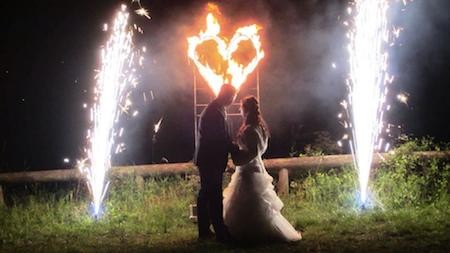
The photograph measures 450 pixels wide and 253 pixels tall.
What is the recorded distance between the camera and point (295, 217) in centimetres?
923

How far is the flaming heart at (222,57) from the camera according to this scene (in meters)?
10.1

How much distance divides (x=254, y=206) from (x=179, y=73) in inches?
378

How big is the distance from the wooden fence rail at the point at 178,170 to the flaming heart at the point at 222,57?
1.93m

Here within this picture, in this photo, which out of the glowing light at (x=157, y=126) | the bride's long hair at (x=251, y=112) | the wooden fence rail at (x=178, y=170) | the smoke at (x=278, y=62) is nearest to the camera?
the bride's long hair at (x=251, y=112)

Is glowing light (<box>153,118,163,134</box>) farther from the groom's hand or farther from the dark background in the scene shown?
the groom's hand

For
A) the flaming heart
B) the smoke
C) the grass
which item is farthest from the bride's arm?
the smoke

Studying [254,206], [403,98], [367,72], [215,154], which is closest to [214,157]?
[215,154]

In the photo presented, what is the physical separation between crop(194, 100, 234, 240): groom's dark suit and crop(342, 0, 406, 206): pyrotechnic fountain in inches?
134

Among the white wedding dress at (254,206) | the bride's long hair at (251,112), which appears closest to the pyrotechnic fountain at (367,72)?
the white wedding dress at (254,206)

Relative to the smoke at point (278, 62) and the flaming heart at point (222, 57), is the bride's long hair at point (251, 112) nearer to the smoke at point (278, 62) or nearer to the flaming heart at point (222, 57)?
the flaming heart at point (222, 57)

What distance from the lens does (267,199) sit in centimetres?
767

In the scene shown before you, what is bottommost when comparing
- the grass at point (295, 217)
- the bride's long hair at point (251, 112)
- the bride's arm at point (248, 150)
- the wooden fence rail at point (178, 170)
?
the grass at point (295, 217)

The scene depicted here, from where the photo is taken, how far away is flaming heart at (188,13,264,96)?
10125 millimetres

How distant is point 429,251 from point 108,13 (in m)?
11.3
